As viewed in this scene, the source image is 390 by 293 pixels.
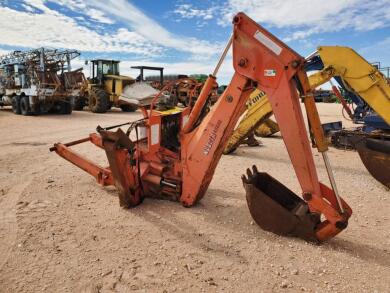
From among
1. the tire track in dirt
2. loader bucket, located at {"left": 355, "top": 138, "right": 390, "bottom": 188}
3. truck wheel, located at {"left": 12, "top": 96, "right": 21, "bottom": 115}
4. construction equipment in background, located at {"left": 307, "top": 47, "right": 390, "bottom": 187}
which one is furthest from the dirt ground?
truck wheel, located at {"left": 12, "top": 96, "right": 21, "bottom": 115}

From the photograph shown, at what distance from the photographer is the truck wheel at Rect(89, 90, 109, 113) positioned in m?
17.3

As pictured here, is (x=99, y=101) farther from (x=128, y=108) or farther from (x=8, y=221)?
(x=8, y=221)

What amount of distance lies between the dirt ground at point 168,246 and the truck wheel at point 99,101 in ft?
40.6

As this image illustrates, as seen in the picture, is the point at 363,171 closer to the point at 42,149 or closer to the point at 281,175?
the point at 281,175

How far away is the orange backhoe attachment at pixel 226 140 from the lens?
319 cm

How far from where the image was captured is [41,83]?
15.8 m

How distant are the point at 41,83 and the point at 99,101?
286 centimetres

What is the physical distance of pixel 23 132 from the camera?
10.7 metres

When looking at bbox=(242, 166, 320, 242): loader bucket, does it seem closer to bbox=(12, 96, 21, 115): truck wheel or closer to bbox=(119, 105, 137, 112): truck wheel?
bbox=(12, 96, 21, 115): truck wheel

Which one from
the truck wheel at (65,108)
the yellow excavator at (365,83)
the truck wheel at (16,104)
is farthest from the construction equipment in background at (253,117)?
the truck wheel at (16,104)

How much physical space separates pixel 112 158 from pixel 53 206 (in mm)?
1089

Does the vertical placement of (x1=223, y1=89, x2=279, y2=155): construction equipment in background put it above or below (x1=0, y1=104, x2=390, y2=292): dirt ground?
above

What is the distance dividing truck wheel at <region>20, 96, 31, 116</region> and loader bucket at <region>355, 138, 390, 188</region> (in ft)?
50.1

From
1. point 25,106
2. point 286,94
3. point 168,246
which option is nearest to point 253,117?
point 286,94
